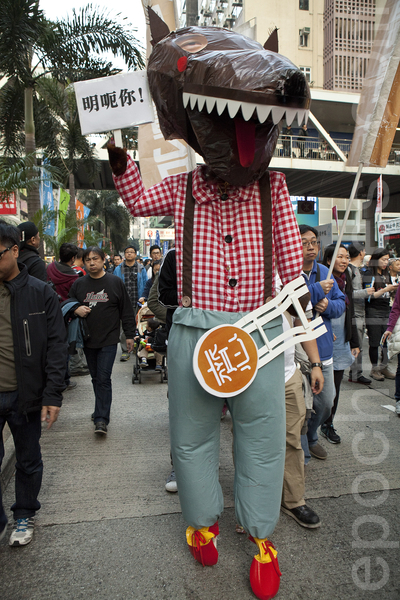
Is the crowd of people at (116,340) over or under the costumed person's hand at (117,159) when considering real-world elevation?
under

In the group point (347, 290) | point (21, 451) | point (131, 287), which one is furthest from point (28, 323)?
point (131, 287)

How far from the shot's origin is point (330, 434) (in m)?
4.00

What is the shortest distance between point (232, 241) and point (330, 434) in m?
2.55

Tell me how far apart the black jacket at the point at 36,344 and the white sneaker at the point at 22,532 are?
681mm

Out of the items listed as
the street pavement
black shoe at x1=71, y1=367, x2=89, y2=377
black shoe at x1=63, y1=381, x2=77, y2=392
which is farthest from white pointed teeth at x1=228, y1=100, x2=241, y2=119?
black shoe at x1=71, y1=367, x2=89, y2=377

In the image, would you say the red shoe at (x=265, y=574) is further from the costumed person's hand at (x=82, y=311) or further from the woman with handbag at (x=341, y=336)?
the costumed person's hand at (x=82, y=311)

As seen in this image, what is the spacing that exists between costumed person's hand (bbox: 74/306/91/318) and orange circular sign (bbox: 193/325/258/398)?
8.22 feet

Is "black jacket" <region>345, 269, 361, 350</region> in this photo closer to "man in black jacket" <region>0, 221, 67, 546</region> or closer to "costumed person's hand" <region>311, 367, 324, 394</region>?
"costumed person's hand" <region>311, 367, 324, 394</region>

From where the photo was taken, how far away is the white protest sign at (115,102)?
7.28 ft

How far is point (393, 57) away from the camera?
2070 millimetres

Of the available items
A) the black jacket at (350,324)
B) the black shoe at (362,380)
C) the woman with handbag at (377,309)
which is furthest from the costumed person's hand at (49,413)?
the woman with handbag at (377,309)

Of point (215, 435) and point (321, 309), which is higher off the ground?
point (321, 309)

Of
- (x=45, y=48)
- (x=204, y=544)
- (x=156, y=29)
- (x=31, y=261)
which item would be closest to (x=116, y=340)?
(x=31, y=261)

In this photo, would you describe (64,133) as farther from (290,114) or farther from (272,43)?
(290,114)
